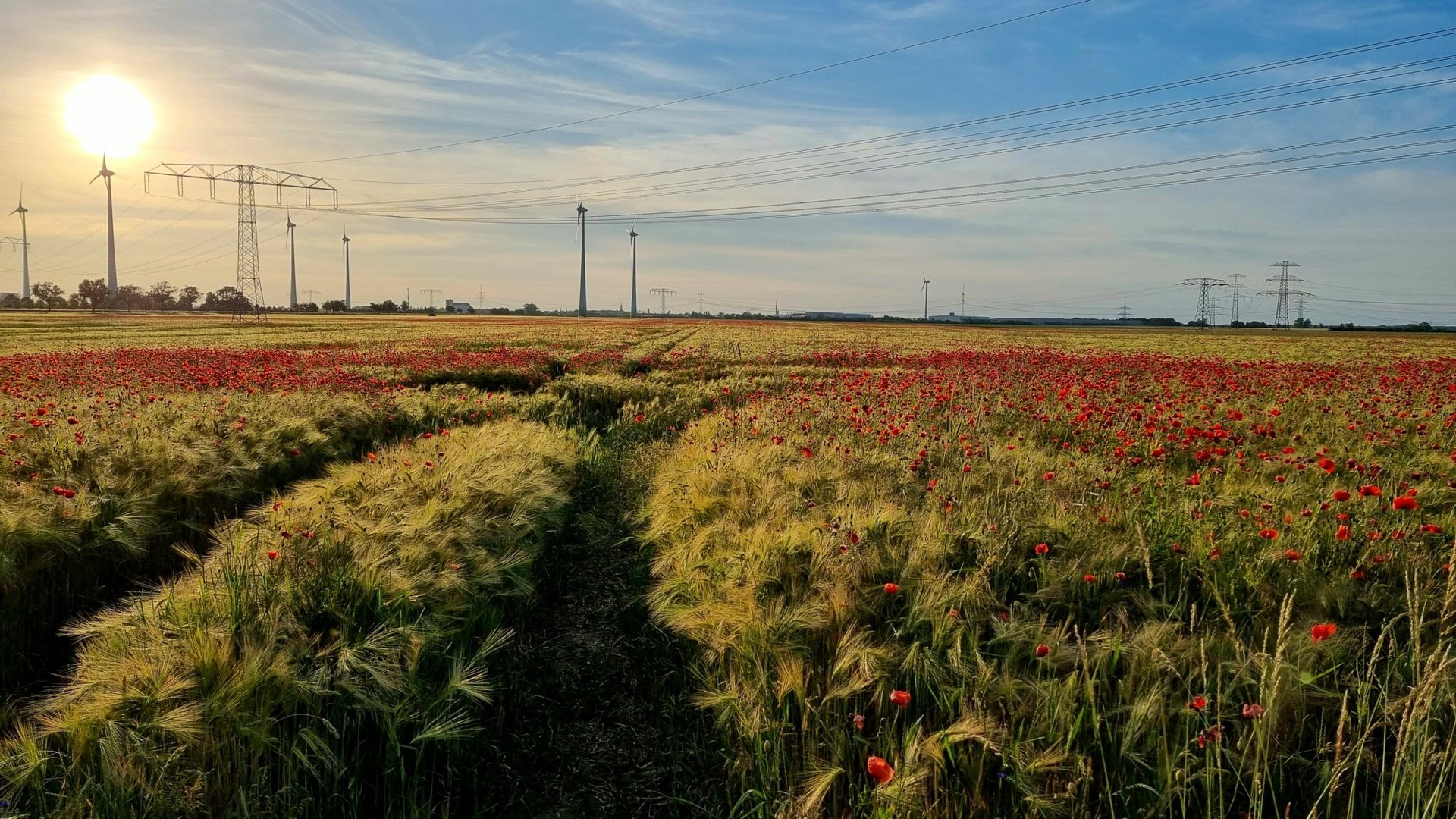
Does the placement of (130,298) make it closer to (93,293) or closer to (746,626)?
(93,293)

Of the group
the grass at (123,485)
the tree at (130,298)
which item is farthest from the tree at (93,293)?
the grass at (123,485)

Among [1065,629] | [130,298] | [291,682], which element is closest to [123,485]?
[291,682]

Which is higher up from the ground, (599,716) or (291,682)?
(291,682)

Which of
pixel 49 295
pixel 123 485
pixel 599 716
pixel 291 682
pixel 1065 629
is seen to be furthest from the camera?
pixel 49 295

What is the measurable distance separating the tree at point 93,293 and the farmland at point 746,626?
135 m

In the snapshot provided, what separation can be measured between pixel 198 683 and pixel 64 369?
17300mm

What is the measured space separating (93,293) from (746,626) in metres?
153

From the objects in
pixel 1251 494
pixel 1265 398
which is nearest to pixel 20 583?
pixel 1251 494

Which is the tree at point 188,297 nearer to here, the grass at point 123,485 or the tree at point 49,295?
the tree at point 49,295

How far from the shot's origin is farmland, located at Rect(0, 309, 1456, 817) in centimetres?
274

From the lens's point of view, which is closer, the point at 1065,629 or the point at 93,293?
the point at 1065,629

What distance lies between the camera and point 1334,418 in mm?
9328

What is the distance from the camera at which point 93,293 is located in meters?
114

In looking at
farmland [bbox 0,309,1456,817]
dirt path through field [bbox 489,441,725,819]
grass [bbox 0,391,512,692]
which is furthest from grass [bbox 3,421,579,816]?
grass [bbox 0,391,512,692]
